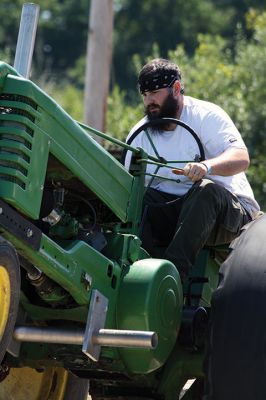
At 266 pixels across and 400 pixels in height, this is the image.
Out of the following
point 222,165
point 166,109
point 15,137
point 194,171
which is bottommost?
point 15,137

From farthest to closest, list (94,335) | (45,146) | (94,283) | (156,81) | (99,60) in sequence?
(99,60) < (156,81) < (94,283) < (94,335) < (45,146)

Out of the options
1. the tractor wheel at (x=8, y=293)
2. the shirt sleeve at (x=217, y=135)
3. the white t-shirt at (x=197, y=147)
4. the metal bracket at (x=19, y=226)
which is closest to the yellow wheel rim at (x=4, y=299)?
the tractor wheel at (x=8, y=293)

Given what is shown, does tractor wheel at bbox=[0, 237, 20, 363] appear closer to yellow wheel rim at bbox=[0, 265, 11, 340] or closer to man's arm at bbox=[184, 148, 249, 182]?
yellow wheel rim at bbox=[0, 265, 11, 340]

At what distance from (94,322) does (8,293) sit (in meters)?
0.59

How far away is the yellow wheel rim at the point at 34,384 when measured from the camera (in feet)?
19.3

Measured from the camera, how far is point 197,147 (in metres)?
6.15

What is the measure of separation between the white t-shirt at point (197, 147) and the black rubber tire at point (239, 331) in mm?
988

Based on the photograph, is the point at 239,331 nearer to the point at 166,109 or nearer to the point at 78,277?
the point at 78,277

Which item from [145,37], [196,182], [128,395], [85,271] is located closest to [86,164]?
[85,271]

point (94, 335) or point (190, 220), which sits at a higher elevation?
point (190, 220)

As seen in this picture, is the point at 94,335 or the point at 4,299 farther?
the point at 94,335

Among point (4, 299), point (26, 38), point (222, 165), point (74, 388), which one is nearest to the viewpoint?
point (4, 299)

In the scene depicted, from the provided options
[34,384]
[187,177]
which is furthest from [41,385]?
[187,177]

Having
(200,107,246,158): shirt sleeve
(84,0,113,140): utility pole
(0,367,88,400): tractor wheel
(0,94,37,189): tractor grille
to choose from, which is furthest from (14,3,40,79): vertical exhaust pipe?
(84,0,113,140): utility pole
